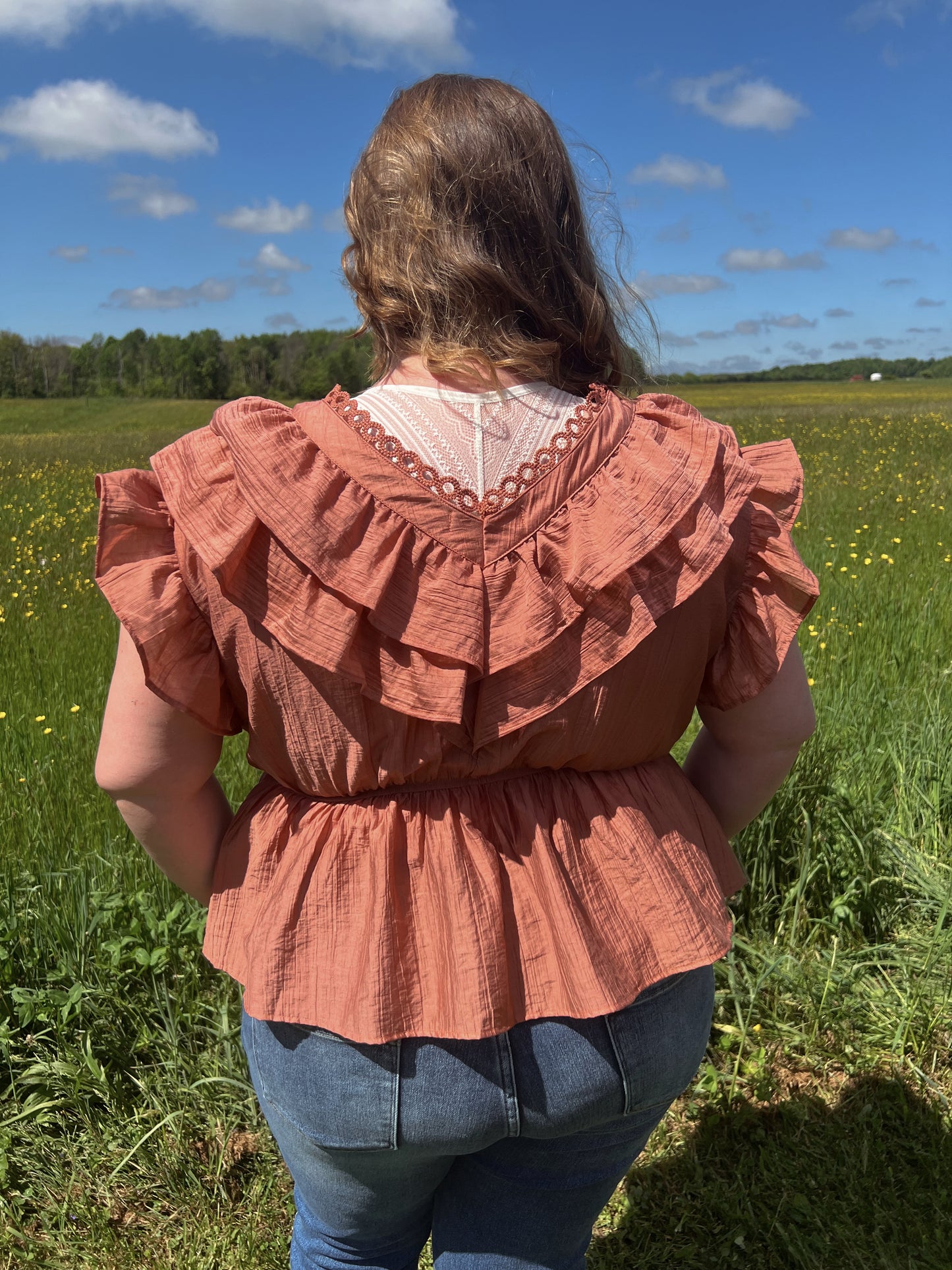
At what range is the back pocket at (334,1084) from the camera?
3.71ft

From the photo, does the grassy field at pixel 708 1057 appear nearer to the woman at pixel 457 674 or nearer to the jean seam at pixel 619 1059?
the woman at pixel 457 674

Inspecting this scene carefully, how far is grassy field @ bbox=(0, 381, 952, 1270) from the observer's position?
84.1 inches

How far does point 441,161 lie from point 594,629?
1.94 feet

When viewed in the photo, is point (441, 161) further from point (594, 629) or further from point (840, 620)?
point (840, 620)

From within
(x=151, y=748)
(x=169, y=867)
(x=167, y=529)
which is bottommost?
(x=169, y=867)

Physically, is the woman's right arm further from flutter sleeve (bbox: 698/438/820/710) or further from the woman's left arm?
the woman's left arm

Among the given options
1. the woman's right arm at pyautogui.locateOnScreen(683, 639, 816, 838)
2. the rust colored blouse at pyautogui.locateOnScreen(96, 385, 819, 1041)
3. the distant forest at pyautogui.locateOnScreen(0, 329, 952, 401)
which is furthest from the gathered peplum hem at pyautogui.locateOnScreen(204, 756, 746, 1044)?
the distant forest at pyautogui.locateOnScreen(0, 329, 952, 401)

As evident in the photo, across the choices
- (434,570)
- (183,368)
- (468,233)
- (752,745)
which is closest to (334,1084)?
(434,570)

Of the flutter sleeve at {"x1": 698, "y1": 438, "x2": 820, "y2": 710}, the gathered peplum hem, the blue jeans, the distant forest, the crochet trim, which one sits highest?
the distant forest

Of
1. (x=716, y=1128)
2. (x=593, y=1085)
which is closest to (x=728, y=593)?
(x=593, y=1085)

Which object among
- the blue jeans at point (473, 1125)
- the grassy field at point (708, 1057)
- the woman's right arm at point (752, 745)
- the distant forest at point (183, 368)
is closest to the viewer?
the blue jeans at point (473, 1125)

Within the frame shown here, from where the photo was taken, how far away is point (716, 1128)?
241 cm

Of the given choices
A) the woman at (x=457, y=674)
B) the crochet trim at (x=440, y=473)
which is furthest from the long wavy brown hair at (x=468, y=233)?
the crochet trim at (x=440, y=473)

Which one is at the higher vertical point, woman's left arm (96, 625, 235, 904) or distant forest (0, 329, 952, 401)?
distant forest (0, 329, 952, 401)
